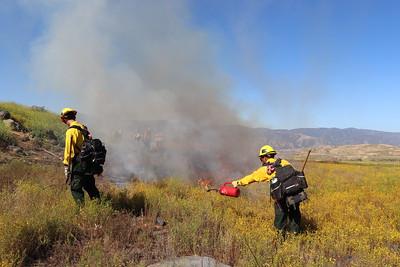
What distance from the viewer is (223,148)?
23.2 meters

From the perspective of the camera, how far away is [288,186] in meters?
7.26

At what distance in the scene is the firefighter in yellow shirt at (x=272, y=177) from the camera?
7610mm

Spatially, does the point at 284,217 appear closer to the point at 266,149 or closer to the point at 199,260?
the point at 266,149

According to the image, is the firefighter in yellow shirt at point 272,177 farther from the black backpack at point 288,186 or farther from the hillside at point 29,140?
the hillside at point 29,140

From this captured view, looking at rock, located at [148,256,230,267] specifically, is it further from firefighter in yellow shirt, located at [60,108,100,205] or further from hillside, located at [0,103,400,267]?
firefighter in yellow shirt, located at [60,108,100,205]

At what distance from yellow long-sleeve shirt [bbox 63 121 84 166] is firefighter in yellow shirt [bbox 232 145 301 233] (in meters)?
3.06

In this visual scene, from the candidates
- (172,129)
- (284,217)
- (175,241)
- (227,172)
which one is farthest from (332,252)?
(172,129)

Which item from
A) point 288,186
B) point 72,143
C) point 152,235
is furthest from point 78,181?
point 288,186

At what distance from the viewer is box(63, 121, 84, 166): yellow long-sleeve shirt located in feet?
23.4

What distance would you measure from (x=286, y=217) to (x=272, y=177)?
86 centimetres

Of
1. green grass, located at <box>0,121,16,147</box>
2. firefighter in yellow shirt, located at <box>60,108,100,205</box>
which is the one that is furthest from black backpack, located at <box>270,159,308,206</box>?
green grass, located at <box>0,121,16,147</box>

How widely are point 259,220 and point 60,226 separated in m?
4.25

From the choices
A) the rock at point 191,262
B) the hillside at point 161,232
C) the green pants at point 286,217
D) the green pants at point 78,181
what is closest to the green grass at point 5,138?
the hillside at point 161,232

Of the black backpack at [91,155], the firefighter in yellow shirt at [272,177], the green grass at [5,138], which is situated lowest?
the firefighter in yellow shirt at [272,177]
